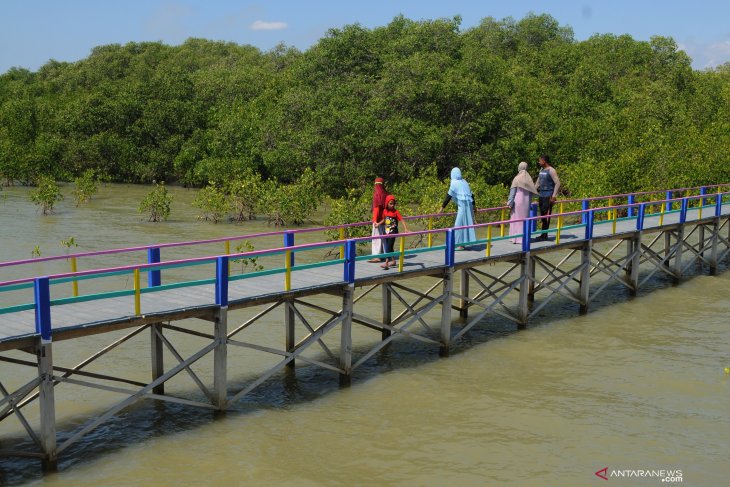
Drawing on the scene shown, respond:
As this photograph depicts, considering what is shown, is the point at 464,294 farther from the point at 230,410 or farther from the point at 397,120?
the point at 397,120

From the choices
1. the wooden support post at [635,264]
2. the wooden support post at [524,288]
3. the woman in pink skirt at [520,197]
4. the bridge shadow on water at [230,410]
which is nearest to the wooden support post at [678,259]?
the wooden support post at [635,264]

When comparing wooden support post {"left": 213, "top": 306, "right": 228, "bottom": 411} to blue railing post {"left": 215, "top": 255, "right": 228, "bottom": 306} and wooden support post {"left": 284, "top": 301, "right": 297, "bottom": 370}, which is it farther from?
wooden support post {"left": 284, "top": 301, "right": 297, "bottom": 370}

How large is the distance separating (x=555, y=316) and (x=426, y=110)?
19163 mm

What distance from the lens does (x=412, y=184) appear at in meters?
32.2

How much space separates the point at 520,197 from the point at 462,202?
5.92 feet

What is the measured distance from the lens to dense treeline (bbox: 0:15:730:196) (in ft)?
117

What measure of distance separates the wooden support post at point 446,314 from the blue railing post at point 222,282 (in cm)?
519

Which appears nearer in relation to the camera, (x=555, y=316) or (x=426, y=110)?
(x=555, y=316)

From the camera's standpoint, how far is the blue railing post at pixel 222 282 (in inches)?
468

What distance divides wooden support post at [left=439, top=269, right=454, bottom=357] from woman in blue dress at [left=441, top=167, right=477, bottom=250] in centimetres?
111

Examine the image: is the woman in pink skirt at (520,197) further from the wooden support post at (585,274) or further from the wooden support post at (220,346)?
the wooden support post at (220,346)

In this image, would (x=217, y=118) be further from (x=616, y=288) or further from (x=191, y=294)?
(x=191, y=294)

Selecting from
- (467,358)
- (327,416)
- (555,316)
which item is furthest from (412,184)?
(327,416)

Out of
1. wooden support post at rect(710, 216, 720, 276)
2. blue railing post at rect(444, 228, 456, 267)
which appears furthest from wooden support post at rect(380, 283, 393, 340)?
wooden support post at rect(710, 216, 720, 276)
